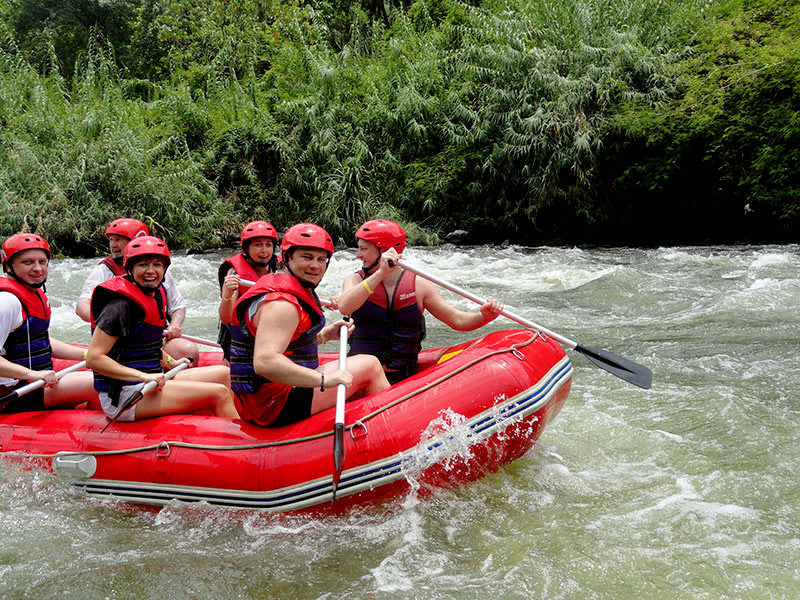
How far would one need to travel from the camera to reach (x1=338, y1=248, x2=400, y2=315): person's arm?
143 inches

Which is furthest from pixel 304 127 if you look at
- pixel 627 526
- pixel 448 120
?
pixel 627 526

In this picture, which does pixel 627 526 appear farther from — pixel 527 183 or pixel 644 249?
pixel 527 183

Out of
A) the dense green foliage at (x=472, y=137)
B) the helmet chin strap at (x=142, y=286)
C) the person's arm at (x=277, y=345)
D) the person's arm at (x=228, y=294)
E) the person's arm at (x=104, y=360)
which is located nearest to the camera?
the person's arm at (x=277, y=345)

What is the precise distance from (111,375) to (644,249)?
1025cm

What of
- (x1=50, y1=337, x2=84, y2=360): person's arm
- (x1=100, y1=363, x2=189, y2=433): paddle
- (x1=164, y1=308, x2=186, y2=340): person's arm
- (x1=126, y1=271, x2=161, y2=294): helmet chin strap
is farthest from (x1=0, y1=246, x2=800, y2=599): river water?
(x1=164, y1=308, x2=186, y2=340): person's arm

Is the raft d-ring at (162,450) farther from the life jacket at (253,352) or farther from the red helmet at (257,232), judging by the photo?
the red helmet at (257,232)

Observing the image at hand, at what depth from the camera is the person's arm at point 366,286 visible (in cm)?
363

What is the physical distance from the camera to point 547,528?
10.6 feet

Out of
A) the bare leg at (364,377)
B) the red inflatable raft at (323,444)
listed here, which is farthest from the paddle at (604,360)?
the bare leg at (364,377)

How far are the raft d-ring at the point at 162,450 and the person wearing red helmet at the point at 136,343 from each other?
0.84 ft

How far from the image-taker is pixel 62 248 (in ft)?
39.0

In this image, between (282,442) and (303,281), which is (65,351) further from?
(303,281)

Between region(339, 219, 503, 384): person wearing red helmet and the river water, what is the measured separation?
78 centimetres

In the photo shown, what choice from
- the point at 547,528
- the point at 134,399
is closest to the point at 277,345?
the point at 134,399
